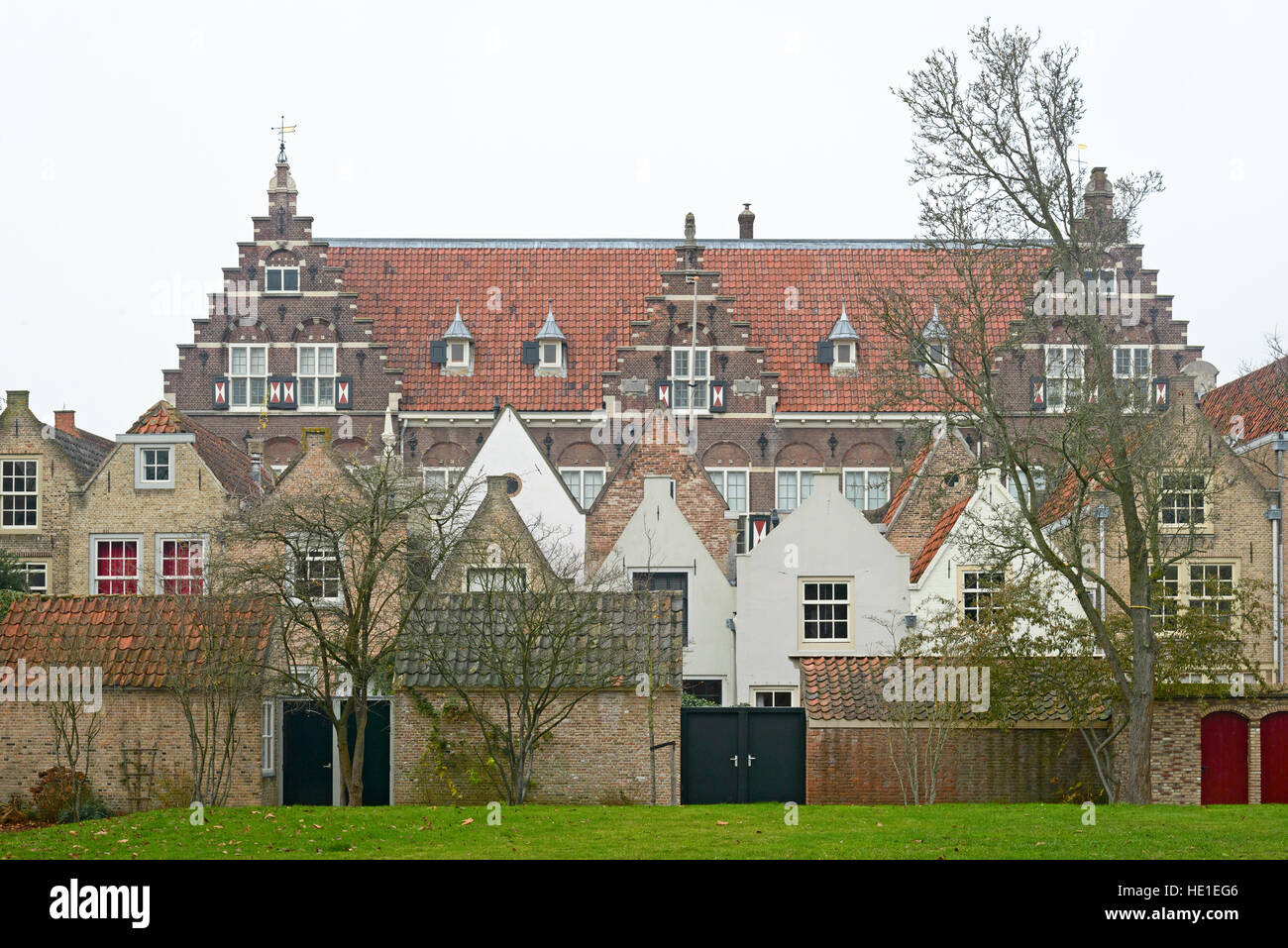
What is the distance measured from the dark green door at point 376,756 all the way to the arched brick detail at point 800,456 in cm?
2206

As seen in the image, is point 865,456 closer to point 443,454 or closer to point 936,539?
point 936,539

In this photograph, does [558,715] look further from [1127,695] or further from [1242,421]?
[1242,421]

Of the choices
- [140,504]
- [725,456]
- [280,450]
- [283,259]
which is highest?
[283,259]

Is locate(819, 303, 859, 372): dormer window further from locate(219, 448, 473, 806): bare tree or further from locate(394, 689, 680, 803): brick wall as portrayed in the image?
locate(394, 689, 680, 803): brick wall

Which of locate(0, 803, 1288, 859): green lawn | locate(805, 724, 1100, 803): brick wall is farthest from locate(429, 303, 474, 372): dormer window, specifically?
locate(0, 803, 1288, 859): green lawn

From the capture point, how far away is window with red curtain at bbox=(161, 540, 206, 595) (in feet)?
111

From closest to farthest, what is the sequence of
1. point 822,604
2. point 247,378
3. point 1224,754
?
1. point 1224,754
2. point 822,604
3. point 247,378

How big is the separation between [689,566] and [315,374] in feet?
56.2

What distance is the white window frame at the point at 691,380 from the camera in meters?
47.5

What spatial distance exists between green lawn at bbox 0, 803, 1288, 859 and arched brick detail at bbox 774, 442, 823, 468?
1073 inches

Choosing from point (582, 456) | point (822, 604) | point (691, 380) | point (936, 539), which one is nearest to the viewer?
point (822, 604)

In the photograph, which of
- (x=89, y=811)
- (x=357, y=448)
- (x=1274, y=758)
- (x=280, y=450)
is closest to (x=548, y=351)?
(x=357, y=448)

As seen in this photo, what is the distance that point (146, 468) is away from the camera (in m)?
37.0

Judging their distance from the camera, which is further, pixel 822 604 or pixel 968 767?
pixel 822 604
